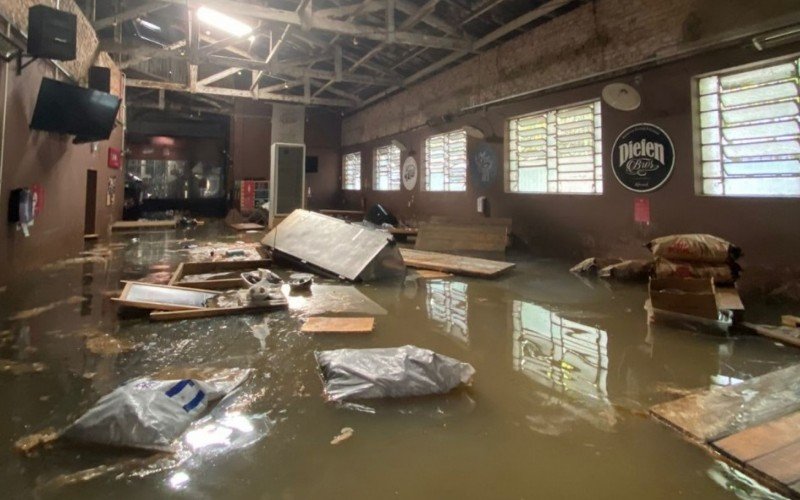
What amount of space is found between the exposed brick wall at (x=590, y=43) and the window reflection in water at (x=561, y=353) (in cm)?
379

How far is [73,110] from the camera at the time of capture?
5336 mm

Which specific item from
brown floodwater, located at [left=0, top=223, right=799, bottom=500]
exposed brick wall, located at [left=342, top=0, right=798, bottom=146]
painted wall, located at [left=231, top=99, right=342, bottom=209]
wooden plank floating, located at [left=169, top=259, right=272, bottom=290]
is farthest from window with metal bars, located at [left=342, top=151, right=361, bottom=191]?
brown floodwater, located at [left=0, top=223, right=799, bottom=500]

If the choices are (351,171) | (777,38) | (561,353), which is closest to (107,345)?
(561,353)

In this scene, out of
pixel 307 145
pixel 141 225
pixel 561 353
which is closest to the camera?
pixel 561 353

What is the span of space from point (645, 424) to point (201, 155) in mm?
16723

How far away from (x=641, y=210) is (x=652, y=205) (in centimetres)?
15

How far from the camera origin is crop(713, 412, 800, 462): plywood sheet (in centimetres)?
159

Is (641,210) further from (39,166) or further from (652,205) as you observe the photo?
(39,166)

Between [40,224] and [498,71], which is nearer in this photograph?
[40,224]

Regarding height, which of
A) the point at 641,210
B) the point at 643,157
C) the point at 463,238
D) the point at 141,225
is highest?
the point at 643,157

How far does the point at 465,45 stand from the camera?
25.0ft

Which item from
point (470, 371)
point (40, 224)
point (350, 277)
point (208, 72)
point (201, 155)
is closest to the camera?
point (470, 371)

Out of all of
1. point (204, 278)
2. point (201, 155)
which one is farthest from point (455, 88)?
point (201, 155)

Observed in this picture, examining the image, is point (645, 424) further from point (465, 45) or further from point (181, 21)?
point (181, 21)
